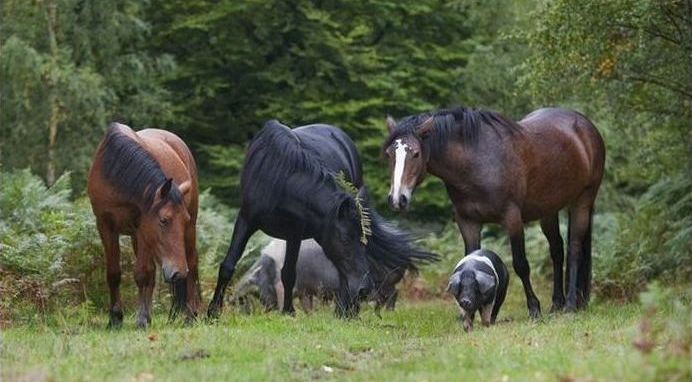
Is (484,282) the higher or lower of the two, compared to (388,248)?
higher

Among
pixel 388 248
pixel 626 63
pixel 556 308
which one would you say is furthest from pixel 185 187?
pixel 626 63

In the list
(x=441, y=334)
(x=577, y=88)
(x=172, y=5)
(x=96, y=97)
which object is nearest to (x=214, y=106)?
(x=172, y=5)

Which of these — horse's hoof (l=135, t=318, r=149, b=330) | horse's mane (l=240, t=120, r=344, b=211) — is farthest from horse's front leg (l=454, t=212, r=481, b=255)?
horse's hoof (l=135, t=318, r=149, b=330)

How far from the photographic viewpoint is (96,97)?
26.6m

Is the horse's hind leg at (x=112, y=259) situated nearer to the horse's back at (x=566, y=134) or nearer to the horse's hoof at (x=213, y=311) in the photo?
the horse's hoof at (x=213, y=311)

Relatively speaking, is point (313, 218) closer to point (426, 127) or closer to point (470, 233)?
point (426, 127)

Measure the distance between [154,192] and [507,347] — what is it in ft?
13.1

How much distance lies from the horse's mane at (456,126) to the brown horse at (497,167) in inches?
0.4

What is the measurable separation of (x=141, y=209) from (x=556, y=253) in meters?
6.36

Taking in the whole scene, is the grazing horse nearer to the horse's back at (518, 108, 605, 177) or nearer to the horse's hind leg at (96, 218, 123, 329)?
the horse's hind leg at (96, 218, 123, 329)

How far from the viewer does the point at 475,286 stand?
39.8 feet

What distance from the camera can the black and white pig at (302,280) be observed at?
16844 mm

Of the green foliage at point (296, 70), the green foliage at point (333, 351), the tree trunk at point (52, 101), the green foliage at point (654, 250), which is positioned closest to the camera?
the green foliage at point (333, 351)

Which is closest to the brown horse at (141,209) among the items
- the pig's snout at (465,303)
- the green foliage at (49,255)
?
the green foliage at (49,255)
